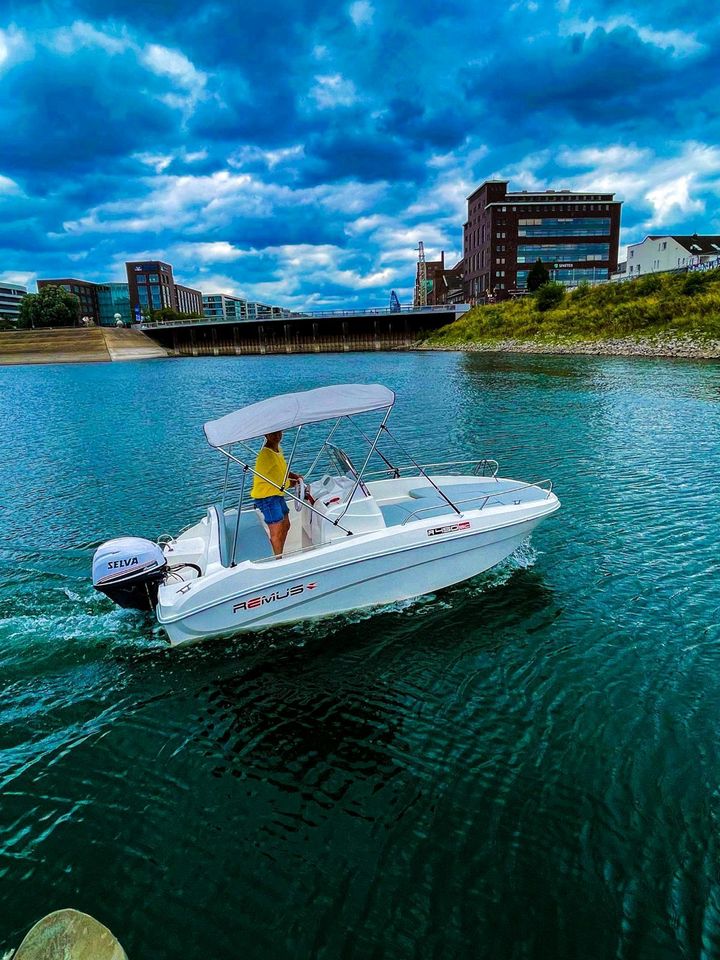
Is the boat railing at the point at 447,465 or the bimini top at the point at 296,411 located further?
the boat railing at the point at 447,465

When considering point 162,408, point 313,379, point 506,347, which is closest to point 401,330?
point 506,347

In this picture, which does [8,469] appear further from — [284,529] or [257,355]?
[257,355]

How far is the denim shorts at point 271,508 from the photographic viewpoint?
9234 mm

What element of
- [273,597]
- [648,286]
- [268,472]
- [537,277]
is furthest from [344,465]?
[537,277]

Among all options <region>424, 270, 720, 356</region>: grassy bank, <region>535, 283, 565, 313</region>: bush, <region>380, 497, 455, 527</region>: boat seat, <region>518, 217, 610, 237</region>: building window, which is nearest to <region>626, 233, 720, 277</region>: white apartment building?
<region>518, 217, 610, 237</region>: building window

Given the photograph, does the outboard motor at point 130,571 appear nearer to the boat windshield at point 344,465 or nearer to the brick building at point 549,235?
the boat windshield at point 344,465

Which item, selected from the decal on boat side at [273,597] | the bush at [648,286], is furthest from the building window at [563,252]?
the decal on boat side at [273,597]

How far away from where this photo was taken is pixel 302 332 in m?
124

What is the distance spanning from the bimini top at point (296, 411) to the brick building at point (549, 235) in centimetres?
12941

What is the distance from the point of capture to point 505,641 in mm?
8805

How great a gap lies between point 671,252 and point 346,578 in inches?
4872

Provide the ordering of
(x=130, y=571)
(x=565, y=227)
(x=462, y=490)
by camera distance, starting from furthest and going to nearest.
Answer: (x=565, y=227) < (x=462, y=490) < (x=130, y=571)

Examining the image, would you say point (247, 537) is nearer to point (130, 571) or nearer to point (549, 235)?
point (130, 571)

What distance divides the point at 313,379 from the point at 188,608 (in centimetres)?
5261
